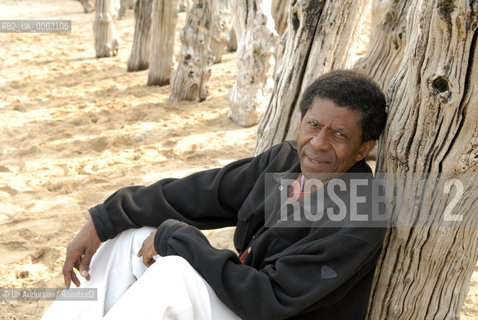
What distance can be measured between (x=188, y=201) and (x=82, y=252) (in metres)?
0.54

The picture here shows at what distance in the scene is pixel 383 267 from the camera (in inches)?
87.1

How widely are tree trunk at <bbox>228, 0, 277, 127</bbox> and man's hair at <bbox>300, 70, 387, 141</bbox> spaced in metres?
3.03

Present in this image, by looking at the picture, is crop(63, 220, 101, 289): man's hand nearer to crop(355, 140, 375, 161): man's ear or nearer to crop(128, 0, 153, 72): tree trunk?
crop(355, 140, 375, 161): man's ear

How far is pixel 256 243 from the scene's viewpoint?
7.16 ft

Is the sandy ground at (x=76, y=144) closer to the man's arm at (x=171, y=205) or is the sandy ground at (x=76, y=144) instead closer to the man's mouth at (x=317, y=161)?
the man's arm at (x=171, y=205)

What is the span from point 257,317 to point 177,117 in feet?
13.6

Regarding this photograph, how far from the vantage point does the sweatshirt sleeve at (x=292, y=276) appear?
188 cm

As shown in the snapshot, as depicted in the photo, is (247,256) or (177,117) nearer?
(247,256)

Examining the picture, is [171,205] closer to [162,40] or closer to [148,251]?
[148,251]

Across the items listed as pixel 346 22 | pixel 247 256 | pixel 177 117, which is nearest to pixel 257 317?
pixel 247 256

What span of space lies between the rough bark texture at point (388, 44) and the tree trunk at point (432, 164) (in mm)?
1890

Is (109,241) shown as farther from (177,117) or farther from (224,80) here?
(224,80)

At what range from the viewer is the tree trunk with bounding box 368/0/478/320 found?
180cm

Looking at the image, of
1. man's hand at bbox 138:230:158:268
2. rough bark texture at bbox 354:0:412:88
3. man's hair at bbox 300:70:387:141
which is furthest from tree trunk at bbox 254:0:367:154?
man's hand at bbox 138:230:158:268
